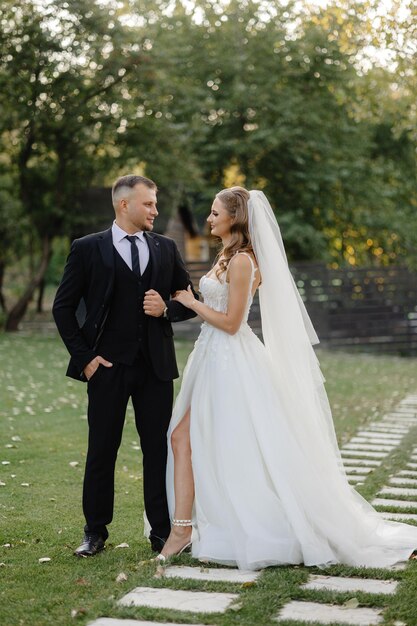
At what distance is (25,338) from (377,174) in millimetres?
14337

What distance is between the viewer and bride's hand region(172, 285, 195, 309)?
5352 mm

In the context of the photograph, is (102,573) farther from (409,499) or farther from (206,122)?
(206,122)

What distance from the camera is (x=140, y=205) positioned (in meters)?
5.30

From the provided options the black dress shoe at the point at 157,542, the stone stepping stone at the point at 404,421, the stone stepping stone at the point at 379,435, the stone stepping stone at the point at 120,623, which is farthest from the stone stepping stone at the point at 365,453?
the stone stepping stone at the point at 120,623

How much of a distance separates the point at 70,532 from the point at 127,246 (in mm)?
2027

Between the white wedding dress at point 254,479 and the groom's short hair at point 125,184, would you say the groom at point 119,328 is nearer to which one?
the groom's short hair at point 125,184

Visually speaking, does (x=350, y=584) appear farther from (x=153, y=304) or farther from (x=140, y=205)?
(x=140, y=205)

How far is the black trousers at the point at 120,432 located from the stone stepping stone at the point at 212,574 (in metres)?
0.47

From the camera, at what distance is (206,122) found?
28.5m

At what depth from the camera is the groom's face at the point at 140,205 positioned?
209 inches

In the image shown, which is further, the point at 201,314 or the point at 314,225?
the point at 314,225

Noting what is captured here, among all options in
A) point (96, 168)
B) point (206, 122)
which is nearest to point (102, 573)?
point (96, 168)

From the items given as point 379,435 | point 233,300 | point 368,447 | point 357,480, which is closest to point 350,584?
point 233,300

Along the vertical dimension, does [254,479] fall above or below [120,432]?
below
